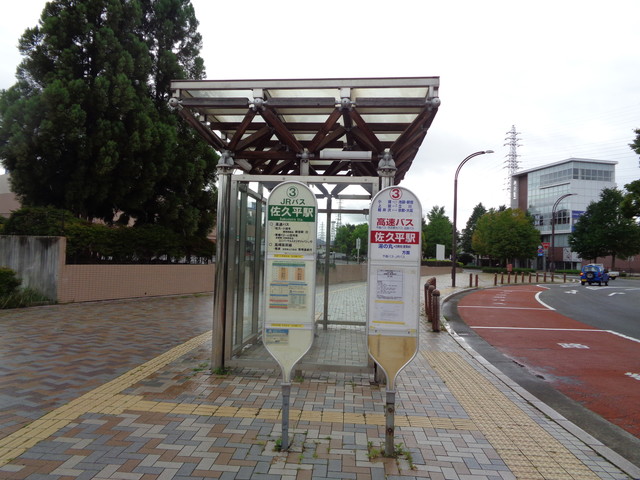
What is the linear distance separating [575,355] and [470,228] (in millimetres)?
77683

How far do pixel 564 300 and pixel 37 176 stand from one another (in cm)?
2108

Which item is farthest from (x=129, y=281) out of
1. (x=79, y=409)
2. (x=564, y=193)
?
(x=564, y=193)

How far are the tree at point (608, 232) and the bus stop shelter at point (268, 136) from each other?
184ft

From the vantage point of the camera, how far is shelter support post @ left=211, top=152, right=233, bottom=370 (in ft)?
18.7

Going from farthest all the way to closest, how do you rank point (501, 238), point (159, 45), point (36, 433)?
point (501, 238), point (159, 45), point (36, 433)

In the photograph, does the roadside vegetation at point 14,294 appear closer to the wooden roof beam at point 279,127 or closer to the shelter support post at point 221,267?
the shelter support post at point 221,267

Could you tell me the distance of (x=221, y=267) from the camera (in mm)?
5719

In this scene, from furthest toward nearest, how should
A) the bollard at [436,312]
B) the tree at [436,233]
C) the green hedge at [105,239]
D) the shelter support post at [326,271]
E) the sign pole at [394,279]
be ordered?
the tree at [436,233], the green hedge at [105,239], the bollard at [436,312], the shelter support post at [326,271], the sign pole at [394,279]

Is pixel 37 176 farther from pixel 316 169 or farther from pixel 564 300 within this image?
pixel 564 300

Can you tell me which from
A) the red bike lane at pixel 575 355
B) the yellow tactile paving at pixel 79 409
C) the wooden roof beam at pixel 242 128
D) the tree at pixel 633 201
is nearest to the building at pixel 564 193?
the tree at pixel 633 201

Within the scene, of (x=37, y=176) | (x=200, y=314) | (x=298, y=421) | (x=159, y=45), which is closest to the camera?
(x=298, y=421)

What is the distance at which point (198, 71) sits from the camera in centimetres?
1736

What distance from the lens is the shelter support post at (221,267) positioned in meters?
5.71

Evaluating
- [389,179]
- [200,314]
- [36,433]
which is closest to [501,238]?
[200,314]
